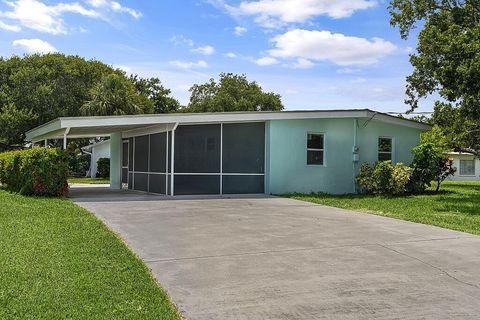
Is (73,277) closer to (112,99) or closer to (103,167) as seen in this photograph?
(112,99)

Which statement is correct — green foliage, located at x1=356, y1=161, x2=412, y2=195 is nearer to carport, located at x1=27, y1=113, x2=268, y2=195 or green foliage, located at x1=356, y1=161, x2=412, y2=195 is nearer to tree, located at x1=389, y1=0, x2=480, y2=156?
tree, located at x1=389, y1=0, x2=480, y2=156

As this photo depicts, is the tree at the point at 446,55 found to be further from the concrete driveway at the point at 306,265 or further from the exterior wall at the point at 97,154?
the exterior wall at the point at 97,154

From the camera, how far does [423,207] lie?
44.3 feet

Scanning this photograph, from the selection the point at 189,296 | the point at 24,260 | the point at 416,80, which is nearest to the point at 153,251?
the point at 24,260

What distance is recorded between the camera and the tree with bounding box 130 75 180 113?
47844 millimetres

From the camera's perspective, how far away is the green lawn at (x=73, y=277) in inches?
173

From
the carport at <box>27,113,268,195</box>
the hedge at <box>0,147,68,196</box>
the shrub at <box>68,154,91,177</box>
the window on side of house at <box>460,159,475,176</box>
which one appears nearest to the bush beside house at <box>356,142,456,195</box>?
the carport at <box>27,113,268,195</box>

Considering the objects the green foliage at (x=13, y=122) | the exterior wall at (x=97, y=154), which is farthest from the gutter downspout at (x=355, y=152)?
the exterior wall at (x=97, y=154)

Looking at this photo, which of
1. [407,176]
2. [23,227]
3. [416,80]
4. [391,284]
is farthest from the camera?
[416,80]

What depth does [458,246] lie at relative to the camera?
25.1 ft

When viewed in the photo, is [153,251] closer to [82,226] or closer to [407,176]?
[82,226]

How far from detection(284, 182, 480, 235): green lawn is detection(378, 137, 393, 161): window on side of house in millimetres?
2150

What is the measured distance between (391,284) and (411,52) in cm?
1500

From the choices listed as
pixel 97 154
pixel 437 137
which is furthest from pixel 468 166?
pixel 97 154
